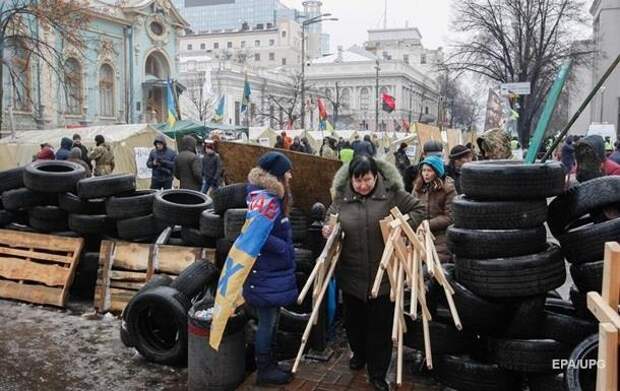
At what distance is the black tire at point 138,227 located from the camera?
23.2ft

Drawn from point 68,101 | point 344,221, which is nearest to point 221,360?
point 344,221

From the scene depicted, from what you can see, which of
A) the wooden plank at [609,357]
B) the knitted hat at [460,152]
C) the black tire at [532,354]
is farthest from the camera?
the knitted hat at [460,152]

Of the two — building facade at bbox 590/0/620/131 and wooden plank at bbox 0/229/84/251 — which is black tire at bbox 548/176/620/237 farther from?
building facade at bbox 590/0/620/131

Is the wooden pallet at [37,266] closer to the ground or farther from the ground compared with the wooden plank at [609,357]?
closer to the ground

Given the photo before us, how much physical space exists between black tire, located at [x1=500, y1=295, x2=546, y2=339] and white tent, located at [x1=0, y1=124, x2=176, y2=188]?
49.0 feet

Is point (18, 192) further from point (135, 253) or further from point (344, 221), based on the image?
point (344, 221)

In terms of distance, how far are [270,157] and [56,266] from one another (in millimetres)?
4006

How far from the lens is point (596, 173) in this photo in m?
6.46

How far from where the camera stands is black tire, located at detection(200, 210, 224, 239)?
6.22 meters

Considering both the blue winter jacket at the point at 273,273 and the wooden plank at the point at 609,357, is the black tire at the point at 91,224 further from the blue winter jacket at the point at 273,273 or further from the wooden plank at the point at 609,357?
the wooden plank at the point at 609,357

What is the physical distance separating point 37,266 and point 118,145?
10.9m

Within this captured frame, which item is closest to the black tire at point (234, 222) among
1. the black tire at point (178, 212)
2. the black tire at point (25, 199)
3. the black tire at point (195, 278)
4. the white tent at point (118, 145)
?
the black tire at point (195, 278)

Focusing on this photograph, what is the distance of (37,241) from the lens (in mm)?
7395

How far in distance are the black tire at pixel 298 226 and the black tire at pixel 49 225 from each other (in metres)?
3.54
